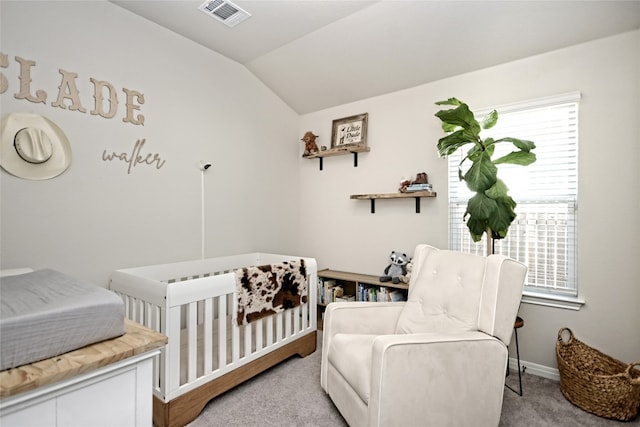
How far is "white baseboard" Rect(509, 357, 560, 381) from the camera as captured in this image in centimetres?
225

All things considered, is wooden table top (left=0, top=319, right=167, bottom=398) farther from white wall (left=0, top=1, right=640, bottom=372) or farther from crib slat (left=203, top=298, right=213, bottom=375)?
white wall (left=0, top=1, right=640, bottom=372)

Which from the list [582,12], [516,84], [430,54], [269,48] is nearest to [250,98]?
[269,48]

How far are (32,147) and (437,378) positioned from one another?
235 cm

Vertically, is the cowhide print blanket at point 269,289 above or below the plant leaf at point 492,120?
below

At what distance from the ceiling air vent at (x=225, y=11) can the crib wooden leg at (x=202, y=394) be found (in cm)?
235

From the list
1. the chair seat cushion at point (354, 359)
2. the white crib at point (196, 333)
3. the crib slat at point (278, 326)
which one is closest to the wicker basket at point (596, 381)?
the chair seat cushion at point (354, 359)

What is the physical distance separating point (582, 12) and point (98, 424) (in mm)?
2898

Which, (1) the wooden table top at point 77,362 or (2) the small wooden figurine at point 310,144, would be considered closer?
(1) the wooden table top at point 77,362

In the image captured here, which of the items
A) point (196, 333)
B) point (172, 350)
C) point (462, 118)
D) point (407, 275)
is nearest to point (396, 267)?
point (407, 275)

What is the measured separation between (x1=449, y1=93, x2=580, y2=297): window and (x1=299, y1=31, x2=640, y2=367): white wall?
0.06 metres

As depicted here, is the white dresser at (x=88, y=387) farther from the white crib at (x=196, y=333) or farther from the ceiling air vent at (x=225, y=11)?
the ceiling air vent at (x=225, y=11)

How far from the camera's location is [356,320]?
2.02m

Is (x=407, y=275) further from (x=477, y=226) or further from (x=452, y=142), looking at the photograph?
(x=452, y=142)

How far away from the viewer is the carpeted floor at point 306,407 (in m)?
1.76
